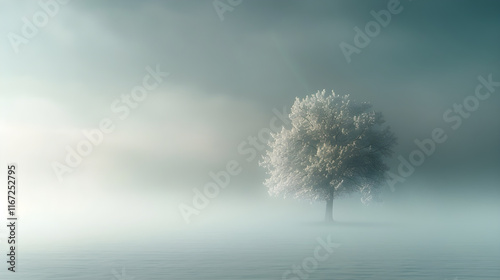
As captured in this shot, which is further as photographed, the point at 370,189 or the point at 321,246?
the point at 370,189

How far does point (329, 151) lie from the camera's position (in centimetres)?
6781

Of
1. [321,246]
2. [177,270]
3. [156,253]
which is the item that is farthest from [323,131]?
[177,270]

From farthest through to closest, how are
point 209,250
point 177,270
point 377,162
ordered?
point 377,162 → point 209,250 → point 177,270

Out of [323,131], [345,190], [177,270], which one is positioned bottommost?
[177,270]

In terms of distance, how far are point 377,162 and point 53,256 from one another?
158ft

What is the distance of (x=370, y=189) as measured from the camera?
7106 centimetres

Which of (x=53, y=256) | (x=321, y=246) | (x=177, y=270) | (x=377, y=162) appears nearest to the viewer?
(x=177, y=270)

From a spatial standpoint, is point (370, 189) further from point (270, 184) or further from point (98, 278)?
point (98, 278)

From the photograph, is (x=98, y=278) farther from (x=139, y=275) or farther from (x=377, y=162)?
(x=377, y=162)

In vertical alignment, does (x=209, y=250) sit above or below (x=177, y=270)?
above

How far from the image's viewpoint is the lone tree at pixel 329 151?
6850 cm

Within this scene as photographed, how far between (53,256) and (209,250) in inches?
335

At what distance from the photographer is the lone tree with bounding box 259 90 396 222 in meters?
68.5

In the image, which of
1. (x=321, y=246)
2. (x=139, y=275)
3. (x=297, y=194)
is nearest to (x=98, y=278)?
(x=139, y=275)
